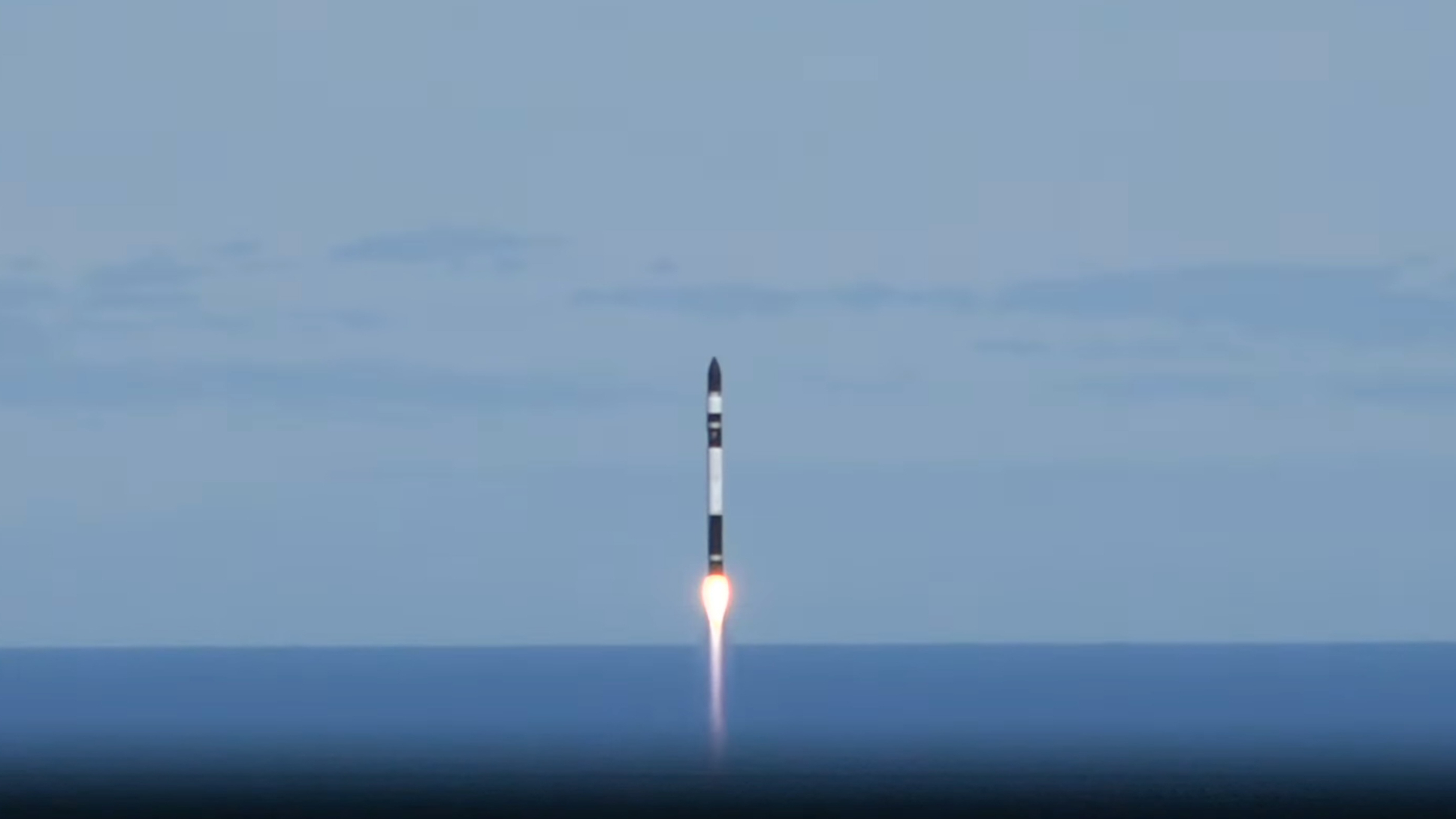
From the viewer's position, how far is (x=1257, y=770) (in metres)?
156

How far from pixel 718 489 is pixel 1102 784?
108 feet

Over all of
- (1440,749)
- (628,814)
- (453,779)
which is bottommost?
(628,814)

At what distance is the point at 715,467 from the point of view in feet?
400

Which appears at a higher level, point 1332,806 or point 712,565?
point 712,565

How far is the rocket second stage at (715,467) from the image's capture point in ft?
399

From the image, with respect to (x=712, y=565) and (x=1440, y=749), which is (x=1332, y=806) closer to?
(x=712, y=565)

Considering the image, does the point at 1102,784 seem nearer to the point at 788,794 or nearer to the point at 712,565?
the point at 788,794

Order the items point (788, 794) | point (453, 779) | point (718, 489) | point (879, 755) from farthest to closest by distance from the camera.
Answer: point (879, 755) → point (453, 779) → point (788, 794) → point (718, 489)

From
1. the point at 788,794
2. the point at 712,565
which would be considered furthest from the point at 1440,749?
the point at 712,565

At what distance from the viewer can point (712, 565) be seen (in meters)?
125

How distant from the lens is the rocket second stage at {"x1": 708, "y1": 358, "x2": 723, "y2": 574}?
12162 cm

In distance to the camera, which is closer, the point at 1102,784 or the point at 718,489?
the point at 718,489

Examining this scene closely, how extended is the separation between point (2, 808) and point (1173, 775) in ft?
198

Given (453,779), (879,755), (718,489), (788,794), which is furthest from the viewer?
(879,755)
